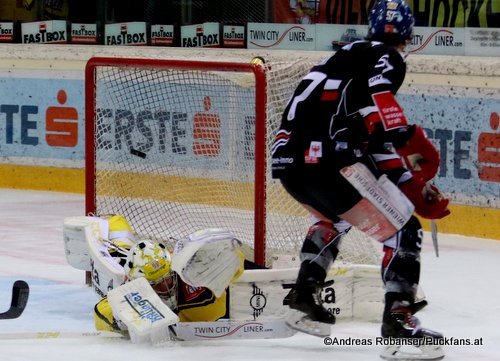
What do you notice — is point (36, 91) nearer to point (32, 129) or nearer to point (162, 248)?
point (32, 129)

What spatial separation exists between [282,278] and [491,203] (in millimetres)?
2305

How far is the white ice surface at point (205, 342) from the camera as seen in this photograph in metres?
4.09

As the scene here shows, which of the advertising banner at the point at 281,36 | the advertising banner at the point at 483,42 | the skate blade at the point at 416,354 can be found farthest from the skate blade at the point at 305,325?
the advertising banner at the point at 281,36

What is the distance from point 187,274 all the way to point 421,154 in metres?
0.83

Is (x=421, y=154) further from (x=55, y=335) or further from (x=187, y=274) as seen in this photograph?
(x=55, y=335)

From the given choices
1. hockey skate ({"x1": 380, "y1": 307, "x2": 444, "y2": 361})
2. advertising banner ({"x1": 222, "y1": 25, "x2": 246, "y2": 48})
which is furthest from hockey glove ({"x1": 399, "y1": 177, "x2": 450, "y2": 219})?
advertising banner ({"x1": 222, "y1": 25, "x2": 246, "y2": 48})

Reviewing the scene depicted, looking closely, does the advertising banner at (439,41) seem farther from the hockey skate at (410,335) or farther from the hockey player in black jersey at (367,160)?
the hockey skate at (410,335)

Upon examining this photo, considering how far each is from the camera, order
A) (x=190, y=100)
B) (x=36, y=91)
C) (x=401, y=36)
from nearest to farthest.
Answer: (x=401, y=36) → (x=190, y=100) → (x=36, y=91)

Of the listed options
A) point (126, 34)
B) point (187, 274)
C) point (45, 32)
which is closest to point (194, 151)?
point (187, 274)

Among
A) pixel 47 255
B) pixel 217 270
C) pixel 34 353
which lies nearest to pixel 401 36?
pixel 217 270

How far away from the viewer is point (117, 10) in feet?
29.3

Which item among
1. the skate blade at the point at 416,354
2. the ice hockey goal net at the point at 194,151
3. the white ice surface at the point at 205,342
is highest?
the ice hockey goal net at the point at 194,151

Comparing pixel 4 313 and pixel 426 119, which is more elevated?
pixel 426 119

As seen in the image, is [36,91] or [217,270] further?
[36,91]
